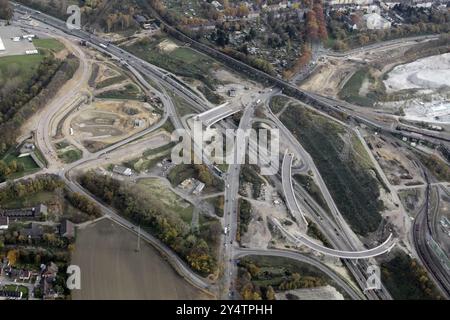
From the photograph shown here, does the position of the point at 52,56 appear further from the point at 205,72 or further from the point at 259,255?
the point at 259,255

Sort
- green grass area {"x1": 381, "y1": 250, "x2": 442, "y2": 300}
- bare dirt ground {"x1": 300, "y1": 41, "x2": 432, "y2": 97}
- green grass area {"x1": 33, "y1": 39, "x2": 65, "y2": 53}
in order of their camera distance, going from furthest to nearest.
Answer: green grass area {"x1": 33, "y1": 39, "x2": 65, "y2": 53} < bare dirt ground {"x1": 300, "y1": 41, "x2": 432, "y2": 97} < green grass area {"x1": 381, "y1": 250, "x2": 442, "y2": 300}

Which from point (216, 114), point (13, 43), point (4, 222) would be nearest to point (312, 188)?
point (216, 114)

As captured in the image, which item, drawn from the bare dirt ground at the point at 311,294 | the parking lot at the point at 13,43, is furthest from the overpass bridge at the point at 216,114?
the parking lot at the point at 13,43

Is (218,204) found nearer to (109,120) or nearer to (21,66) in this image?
(109,120)

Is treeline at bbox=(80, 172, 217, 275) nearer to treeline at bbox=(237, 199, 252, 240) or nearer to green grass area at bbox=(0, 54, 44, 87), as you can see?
treeline at bbox=(237, 199, 252, 240)

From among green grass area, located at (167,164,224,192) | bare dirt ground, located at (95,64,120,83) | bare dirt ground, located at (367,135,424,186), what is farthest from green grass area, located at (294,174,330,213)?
bare dirt ground, located at (95,64,120,83)
